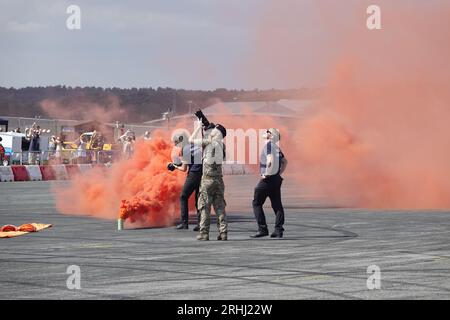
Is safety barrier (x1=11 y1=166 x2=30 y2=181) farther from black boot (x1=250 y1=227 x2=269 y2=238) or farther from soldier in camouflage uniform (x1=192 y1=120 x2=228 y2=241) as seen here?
soldier in camouflage uniform (x1=192 y1=120 x2=228 y2=241)

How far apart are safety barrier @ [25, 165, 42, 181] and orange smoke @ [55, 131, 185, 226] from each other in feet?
52.0

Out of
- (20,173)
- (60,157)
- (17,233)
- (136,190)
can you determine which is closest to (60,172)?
(20,173)

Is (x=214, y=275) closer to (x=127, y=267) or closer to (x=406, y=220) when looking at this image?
(x=127, y=267)

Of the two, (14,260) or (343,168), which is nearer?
(14,260)

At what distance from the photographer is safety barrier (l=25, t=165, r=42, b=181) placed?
3916cm

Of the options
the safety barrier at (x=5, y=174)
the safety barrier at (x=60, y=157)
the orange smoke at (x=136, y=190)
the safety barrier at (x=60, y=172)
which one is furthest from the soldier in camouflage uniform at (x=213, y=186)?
the safety barrier at (x=60, y=157)

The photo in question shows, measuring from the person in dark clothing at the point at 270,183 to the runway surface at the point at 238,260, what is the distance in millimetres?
376

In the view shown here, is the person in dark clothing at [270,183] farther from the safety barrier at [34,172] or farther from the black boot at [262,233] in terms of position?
the safety barrier at [34,172]

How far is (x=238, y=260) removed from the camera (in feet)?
41.7

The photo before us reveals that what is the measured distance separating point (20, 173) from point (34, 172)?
760mm

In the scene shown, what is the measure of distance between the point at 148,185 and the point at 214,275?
8.33 metres

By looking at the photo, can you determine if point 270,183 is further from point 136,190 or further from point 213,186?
point 136,190

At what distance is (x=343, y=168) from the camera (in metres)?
26.8

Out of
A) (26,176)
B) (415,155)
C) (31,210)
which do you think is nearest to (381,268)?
(31,210)
